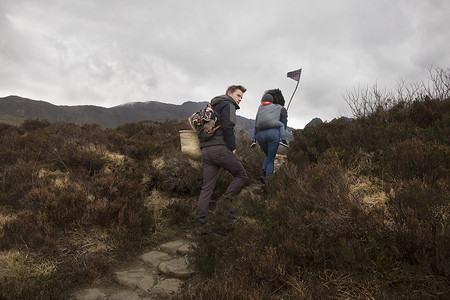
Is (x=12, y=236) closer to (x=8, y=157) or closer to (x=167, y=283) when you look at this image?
(x=167, y=283)

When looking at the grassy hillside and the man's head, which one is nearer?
the grassy hillside

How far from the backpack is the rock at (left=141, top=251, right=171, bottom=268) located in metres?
1.76

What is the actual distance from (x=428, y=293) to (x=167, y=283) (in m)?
2.41

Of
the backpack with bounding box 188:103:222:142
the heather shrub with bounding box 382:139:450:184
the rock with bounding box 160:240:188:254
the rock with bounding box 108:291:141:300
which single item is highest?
the backpack with bounding box 188:103:222:142

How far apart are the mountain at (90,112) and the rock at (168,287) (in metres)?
9.43

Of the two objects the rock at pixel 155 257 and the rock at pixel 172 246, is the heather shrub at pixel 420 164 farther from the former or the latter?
the rock at pixel 155 257

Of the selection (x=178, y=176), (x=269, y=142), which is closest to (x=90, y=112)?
(x=178, y=176)

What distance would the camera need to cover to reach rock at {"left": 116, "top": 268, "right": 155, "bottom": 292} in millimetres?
2729

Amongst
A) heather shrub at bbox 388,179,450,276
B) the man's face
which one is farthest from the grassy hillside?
the man's face

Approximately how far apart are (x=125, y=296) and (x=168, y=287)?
447mm

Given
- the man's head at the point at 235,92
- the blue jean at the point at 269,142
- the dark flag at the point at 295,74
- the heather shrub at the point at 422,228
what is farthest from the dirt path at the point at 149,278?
the dark flag at the point at 295,74

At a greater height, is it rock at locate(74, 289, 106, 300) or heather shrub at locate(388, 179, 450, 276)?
heather shrub at locate(388, 179, 450, 276)

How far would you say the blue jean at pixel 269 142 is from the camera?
469 centimetres

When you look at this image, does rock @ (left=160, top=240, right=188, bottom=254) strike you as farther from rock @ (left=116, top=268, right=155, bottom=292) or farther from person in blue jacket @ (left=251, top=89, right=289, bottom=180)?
person in blue jacket @ (left=251, top=89, right=289, bottom=180)
